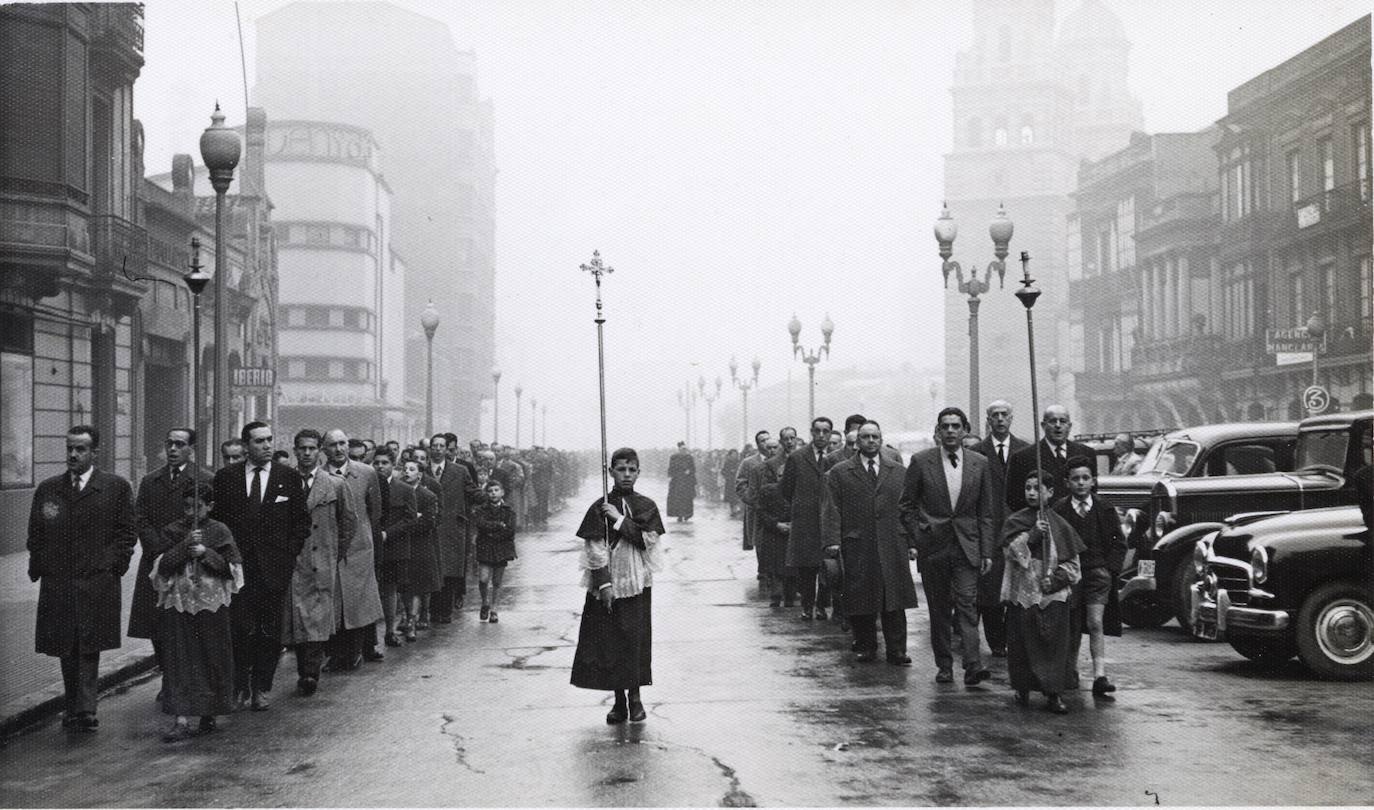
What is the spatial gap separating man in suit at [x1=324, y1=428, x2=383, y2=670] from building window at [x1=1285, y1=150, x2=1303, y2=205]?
118 ft

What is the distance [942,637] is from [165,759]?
5302mm

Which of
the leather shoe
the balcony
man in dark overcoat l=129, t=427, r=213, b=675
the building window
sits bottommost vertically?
the leather shoe

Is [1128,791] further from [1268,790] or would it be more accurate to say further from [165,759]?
[165,759]

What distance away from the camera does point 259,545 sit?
9617 millimetres

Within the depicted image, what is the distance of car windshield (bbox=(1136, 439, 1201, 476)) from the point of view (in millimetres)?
14445

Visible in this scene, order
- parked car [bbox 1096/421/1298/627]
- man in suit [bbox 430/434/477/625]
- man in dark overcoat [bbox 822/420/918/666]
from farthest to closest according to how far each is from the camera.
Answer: man in suit [bbox 430/434/477/625], parked car [bbox 1096/421/1298/627], man in dark overcoat [bbox 822/420/918/666]

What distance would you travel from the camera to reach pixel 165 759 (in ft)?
26.1

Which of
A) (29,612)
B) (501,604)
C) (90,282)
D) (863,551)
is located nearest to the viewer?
(863,551)

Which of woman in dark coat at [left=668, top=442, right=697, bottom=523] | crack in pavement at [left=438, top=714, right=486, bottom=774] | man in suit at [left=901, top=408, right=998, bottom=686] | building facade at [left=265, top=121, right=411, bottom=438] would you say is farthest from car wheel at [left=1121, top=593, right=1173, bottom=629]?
building facade at [left=265, top=121, right=411, bottom=438]

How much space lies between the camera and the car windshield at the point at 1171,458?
14.4m

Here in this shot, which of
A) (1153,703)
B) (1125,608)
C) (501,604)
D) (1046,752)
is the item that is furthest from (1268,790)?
(501,604)

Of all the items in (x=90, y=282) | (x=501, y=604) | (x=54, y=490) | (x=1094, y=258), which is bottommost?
(x=501, y=604)

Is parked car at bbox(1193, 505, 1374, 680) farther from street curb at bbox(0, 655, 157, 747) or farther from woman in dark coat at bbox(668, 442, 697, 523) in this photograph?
woman in dark coat at bbox(668, 442, 697, 523)

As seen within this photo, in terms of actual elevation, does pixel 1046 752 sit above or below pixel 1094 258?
below
